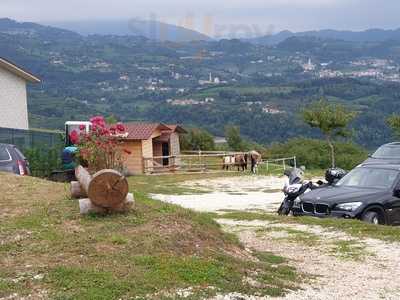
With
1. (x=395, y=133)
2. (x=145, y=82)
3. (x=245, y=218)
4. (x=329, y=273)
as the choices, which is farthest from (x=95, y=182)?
(x=145, y=82)

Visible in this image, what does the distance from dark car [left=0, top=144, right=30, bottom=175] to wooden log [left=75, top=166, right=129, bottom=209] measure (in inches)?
290

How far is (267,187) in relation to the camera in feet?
87.7

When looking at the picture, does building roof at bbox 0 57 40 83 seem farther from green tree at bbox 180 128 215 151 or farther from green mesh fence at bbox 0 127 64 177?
green tree at bbox 180 128 215 151

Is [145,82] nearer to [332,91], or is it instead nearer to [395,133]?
[332,91]

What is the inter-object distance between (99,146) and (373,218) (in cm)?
585

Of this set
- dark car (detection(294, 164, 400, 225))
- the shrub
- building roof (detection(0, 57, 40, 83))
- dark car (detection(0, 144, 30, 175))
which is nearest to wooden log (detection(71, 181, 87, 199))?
dark car (detection(294, 164, 400, 225))

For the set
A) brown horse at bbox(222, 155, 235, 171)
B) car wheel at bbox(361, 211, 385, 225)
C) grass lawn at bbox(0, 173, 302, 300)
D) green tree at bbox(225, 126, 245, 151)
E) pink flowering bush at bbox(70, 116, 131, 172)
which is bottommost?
green tree at bbox(225, 126, 245, 151)

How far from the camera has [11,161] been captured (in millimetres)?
15555

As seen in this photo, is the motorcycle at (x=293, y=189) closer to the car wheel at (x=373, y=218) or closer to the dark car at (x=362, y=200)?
the dark car at (x=362, y=200)

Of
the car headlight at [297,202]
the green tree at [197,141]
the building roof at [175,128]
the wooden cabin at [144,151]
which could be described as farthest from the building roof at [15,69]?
the green tree at [197,141]

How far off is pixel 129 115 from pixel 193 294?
119 m

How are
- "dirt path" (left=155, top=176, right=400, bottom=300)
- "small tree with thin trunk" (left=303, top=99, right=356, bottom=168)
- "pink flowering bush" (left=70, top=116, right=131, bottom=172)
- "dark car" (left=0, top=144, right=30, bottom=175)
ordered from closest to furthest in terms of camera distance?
"dirt path" (left=155, top=176, right=400, bottom=300)
"pink flowering bush" (left=70, top=116, right=131, bottom=172)
"dark car" (left=0, top=144, right=30, bottom=175)
"small tree with thin trunk" (left=303, top=99, right=356, bottom=168)

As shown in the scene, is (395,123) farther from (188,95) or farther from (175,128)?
(188,95)

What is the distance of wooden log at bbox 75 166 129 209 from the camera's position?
845cm
